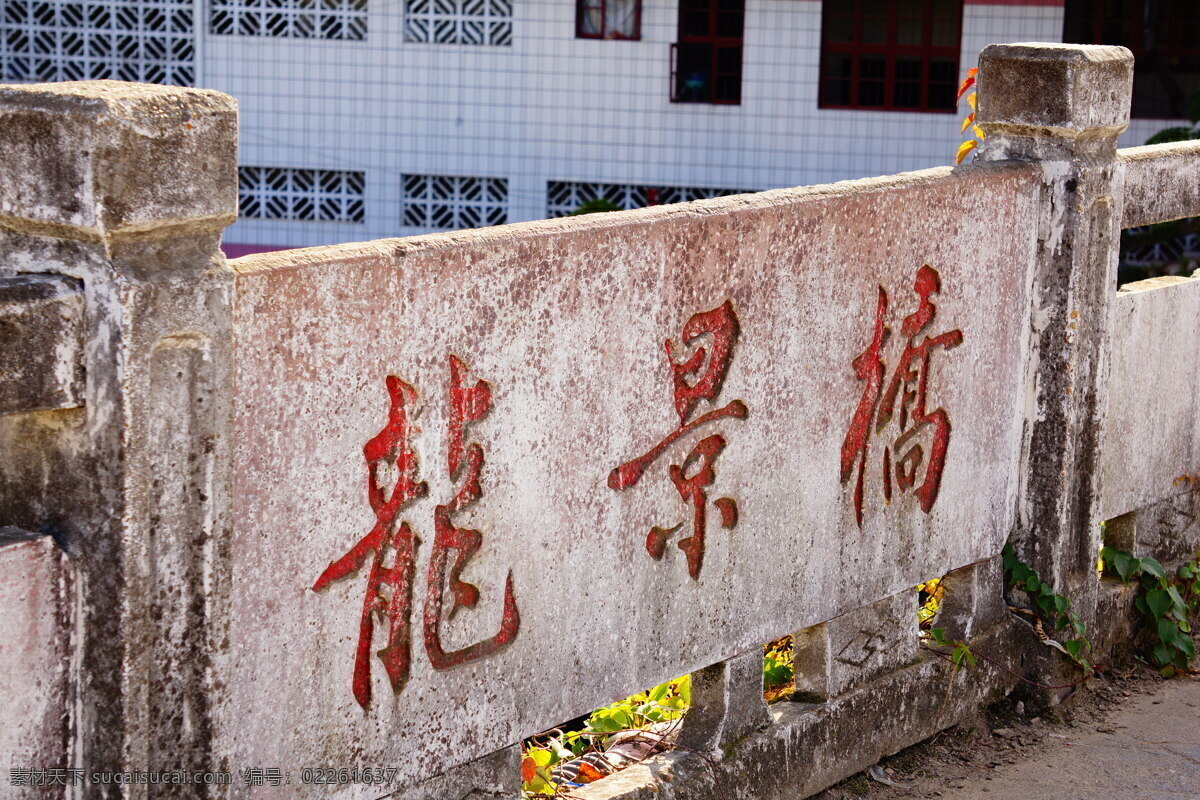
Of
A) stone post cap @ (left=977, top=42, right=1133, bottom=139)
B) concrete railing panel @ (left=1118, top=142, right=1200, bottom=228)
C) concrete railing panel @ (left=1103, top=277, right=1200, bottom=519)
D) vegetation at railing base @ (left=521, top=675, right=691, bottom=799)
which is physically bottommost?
vegetation at railing base @ (left=521, top=675, right=691, bottom=799)

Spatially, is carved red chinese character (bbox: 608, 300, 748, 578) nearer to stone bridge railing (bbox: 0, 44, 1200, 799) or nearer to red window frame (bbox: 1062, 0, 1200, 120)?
stone bridge railing (bbox: 0, 44, 1200, 799)

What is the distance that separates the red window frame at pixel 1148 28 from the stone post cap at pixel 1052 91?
8.68m

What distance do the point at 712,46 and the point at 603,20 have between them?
833 mm

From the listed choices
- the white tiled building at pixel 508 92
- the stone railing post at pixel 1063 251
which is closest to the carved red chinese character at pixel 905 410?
the stone railing post at pixel 1063 251

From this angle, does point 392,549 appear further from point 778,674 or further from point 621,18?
point 621,18

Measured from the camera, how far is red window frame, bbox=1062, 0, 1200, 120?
39.7 feet

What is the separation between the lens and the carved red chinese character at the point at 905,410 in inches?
126

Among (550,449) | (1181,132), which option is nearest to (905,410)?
(550,449)

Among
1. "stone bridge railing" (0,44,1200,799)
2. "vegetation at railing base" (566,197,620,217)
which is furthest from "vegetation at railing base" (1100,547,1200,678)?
"vegetation at railing base" (566,197,620,217)

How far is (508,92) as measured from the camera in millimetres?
11000

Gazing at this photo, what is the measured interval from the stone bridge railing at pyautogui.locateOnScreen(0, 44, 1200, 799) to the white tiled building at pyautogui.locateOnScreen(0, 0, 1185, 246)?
7015mm

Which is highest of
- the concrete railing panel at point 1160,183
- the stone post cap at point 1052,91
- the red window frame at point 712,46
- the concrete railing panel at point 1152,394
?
the red window frame at point 712,46

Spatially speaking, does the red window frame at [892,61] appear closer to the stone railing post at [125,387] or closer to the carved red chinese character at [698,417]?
the carved red chinese character at [698,417]

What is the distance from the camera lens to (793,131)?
1102 centimetres
